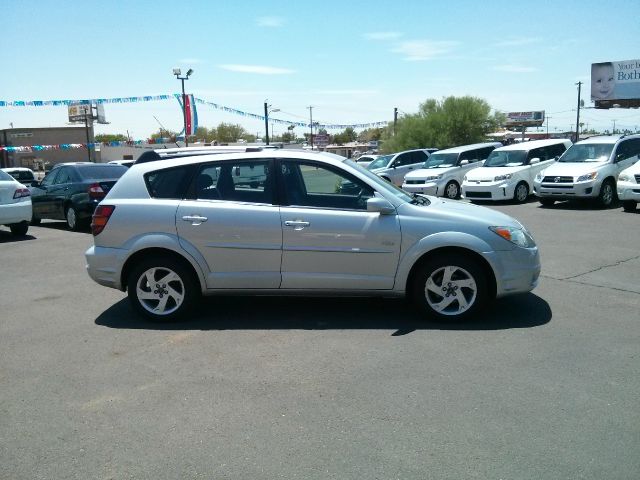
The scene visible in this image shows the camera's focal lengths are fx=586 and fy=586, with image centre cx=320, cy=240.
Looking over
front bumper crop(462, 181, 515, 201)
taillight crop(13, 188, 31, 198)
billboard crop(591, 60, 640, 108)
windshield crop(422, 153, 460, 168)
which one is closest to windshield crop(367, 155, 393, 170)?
windshield crop(422, 153, 460, 168)

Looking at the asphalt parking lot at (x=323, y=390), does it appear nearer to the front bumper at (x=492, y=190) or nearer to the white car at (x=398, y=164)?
the front bumper at (x=492, y=190)

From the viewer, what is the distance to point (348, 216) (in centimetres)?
561

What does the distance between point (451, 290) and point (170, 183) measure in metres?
2.99

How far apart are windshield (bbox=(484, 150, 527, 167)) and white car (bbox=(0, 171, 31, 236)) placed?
13249mm

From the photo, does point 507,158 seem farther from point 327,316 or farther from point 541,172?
A: point 327,316

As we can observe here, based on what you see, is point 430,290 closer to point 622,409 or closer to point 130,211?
point 622,409

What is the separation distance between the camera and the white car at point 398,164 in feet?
76.3

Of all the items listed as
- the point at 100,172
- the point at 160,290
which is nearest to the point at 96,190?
the point at 100,172

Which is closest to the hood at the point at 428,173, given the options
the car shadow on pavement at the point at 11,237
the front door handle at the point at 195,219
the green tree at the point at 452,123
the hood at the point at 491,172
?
the hood at the point at 491,172

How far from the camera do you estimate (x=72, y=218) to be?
43.3ft

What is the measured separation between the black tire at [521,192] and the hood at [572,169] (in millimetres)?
1493

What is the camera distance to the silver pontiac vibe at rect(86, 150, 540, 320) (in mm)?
5562

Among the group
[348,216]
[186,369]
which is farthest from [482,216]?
[186,369]

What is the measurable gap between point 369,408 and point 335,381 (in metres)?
0.51
